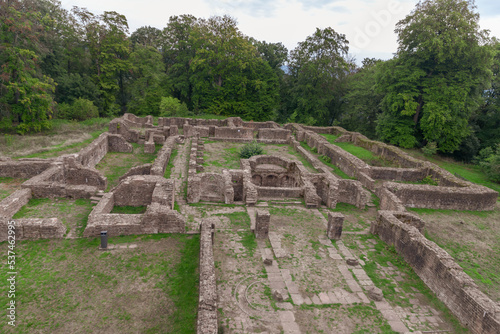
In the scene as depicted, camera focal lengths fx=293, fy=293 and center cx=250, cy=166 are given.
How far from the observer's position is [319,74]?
36.6m

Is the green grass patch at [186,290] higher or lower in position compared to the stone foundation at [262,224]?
lower

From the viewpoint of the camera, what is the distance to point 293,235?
470 inches

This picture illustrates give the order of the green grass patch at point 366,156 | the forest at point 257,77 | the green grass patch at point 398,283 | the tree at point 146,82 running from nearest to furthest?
the green grass patch at point 398,283 → the green grass patch at point 366,156 → the forest at point 257,77 → the tree at point 146,82

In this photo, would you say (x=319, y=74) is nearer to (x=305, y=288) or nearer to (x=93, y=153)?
(x=93, y=153)

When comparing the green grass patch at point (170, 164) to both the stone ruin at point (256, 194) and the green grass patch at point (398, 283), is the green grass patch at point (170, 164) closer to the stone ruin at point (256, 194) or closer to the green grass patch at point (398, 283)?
the stone ruin at point (256, 194)

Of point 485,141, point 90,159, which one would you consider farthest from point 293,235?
point 485,141

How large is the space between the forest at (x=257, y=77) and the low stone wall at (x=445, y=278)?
15107 millimetres

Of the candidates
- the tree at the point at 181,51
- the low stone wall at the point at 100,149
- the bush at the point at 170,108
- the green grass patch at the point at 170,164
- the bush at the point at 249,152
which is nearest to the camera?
the green grass patch at the point at 170,164

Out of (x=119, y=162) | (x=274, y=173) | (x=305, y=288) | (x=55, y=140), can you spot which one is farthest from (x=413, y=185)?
(x=55, y=140)

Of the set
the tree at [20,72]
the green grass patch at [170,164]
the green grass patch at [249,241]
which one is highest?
the tree at [20,72]

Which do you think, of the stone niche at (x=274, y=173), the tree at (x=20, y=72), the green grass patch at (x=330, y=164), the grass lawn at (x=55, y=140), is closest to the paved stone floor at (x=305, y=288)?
the stone niche at (x=274, y=173)

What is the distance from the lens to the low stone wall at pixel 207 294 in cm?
630

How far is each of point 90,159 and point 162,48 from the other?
31.9 meters

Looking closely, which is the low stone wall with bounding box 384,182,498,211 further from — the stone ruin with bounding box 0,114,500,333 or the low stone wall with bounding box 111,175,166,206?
the low stone wall with bounding box 111,175,166,206
